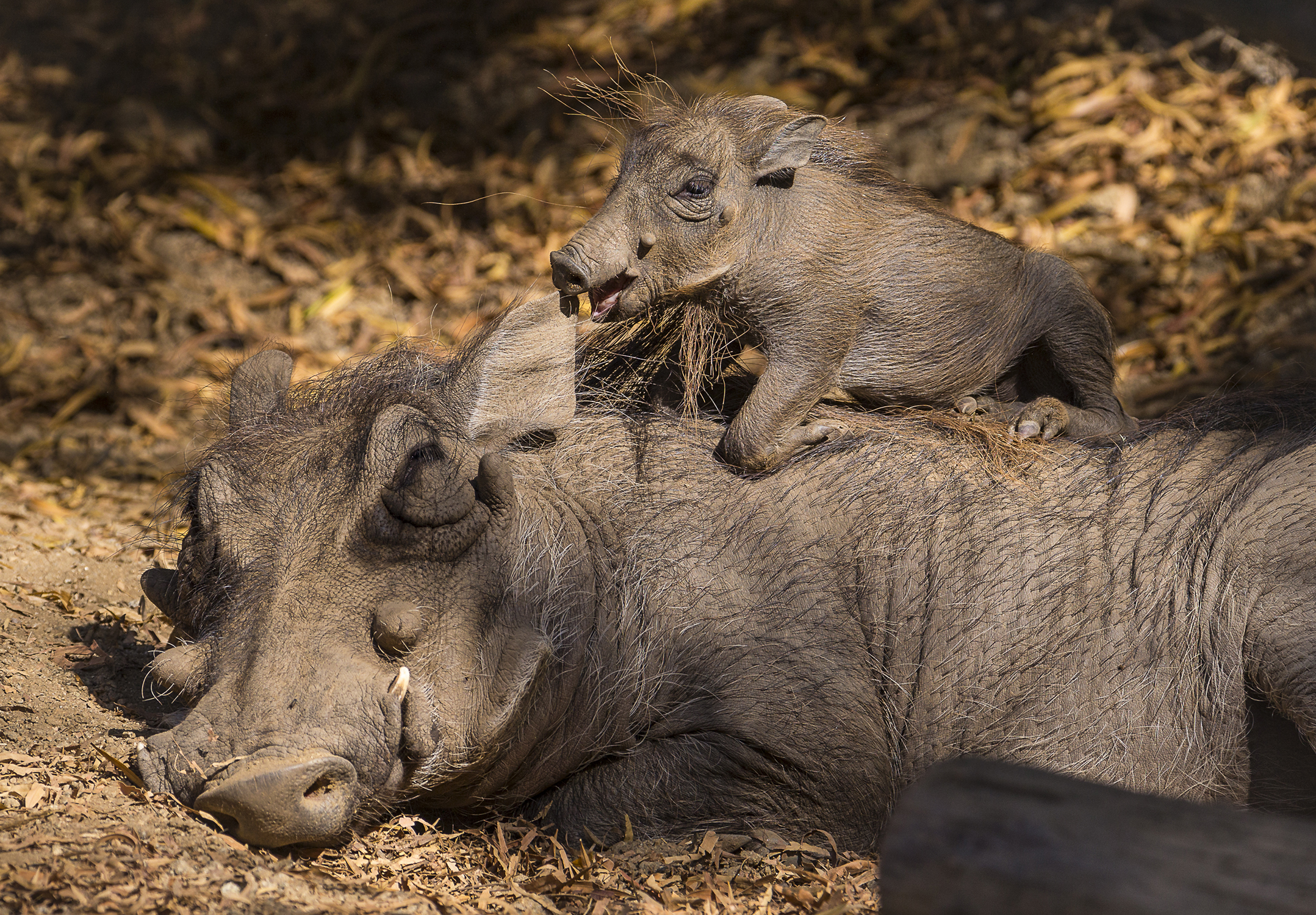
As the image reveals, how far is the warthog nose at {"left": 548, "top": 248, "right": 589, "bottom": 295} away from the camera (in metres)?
2.54

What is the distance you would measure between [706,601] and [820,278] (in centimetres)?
82

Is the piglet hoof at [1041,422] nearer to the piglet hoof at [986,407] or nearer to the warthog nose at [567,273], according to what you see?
the piglet hoof at [986,407]

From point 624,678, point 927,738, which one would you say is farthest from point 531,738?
point 927,738

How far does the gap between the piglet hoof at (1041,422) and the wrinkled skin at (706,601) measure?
0.21ft

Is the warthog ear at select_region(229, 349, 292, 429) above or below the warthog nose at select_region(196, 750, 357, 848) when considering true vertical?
above

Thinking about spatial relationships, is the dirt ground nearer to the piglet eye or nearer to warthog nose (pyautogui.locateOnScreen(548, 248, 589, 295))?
the piglet eye

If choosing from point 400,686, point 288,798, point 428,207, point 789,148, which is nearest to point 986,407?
point 789,148

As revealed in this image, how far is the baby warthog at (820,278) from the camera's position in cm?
270

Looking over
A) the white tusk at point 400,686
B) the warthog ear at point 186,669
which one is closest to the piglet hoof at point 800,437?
the white tusk at point 400,686

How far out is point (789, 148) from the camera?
2783mm

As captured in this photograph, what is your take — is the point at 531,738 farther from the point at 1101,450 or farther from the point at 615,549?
the point at 1101,450

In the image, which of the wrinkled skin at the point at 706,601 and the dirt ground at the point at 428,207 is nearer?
the wrinkled skin at the point at 706,601

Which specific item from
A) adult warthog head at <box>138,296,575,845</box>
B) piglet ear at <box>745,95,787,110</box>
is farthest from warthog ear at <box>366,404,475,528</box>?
piglet ear at <box>745,95,787,110</box>

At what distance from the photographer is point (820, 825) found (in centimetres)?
264
